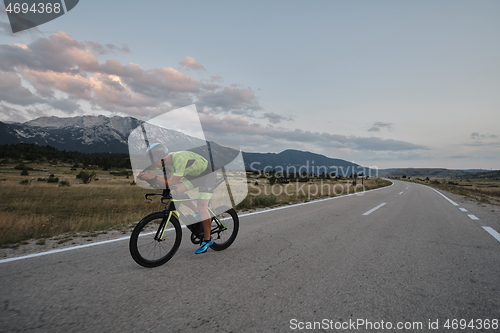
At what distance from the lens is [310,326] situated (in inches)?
89.1

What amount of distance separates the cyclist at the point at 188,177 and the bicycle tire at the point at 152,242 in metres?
0.42

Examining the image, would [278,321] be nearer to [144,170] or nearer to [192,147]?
[144,170]

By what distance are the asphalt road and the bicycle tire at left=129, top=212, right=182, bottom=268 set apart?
15 cm

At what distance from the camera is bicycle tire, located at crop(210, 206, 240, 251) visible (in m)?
4.62

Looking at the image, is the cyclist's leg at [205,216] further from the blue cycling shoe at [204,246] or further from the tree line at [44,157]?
the tree line at [44,157]

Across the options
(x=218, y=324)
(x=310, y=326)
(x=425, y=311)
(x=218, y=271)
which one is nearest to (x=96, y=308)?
(x=218, y=324)

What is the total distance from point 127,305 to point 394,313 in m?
2.62

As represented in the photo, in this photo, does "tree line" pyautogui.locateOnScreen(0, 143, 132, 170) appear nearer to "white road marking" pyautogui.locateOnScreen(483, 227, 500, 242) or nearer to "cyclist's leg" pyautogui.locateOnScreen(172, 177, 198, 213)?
"cyclist's leg" pyautogui.locateOnScreen(172, 177, 198, 213)

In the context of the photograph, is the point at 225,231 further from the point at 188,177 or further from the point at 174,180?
the point at 174,180

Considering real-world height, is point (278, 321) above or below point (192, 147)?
below

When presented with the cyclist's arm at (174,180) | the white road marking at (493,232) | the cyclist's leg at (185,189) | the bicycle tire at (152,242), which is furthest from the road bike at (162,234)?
the white road marking at (493,232)

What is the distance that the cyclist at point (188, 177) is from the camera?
369 centimetres

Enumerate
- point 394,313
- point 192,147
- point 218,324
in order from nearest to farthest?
point 218,324
point 394,313
point 192,147

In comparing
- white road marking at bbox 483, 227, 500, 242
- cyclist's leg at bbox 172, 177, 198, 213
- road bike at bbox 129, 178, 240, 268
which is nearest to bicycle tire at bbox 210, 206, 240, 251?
road bike at bbox 129, 178, 240, 268
